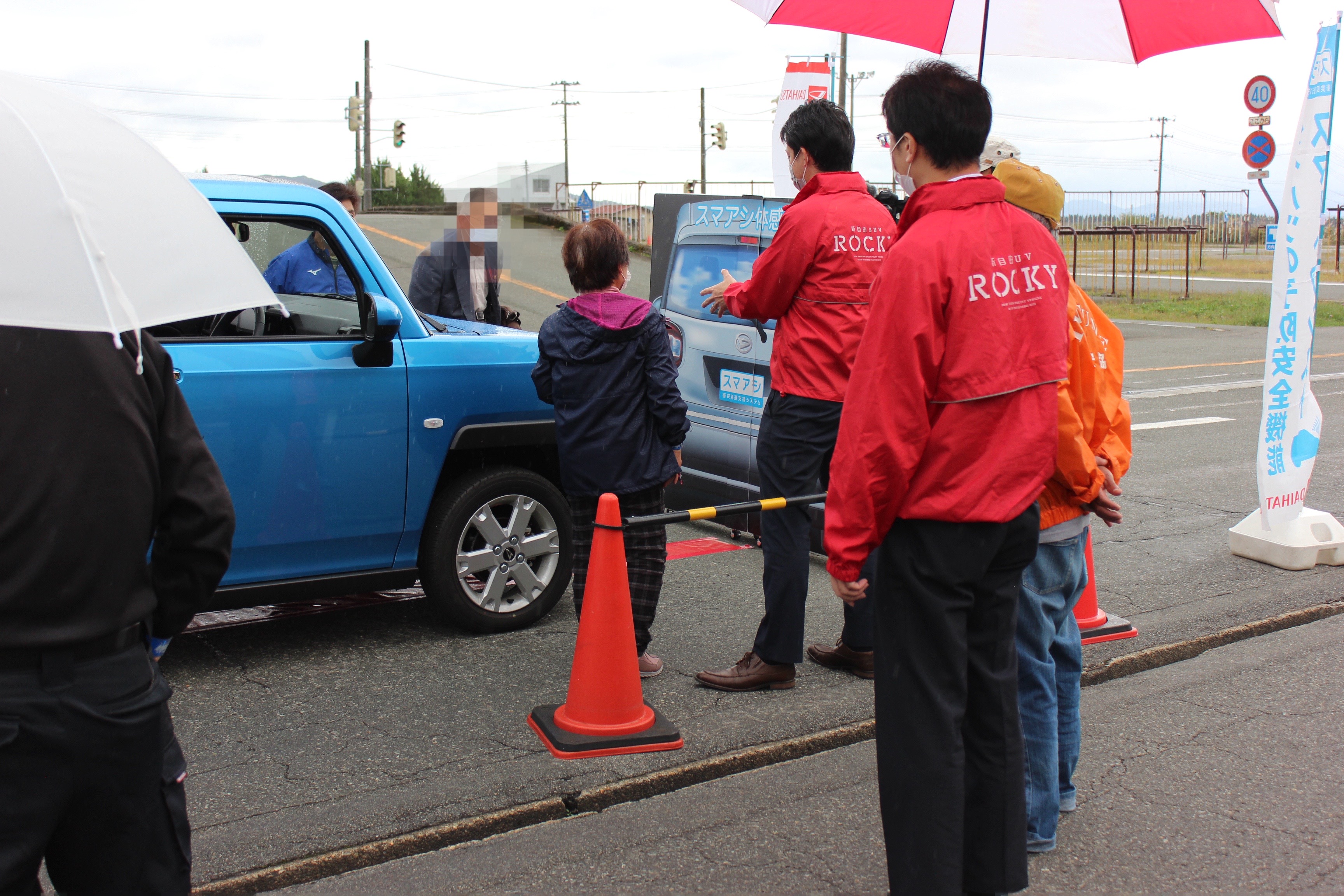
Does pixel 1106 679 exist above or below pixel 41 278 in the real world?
below

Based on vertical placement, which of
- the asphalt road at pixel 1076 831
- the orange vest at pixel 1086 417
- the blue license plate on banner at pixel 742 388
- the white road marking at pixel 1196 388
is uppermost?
the orange vest at pixel 1086 417

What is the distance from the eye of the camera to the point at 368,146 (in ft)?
161

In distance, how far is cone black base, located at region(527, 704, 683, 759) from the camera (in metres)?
3.79

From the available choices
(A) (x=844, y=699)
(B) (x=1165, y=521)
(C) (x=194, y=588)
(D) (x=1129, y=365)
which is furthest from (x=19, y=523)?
(D) (x=1129, y=365)

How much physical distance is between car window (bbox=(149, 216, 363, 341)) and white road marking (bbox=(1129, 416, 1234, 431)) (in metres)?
8.40

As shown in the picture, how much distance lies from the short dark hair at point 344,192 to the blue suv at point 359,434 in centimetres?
184

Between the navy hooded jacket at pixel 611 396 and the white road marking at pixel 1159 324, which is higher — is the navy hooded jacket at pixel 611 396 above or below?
above

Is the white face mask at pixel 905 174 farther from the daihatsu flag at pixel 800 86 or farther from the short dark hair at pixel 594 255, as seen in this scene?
the daihatsu flag at pixel 800 86

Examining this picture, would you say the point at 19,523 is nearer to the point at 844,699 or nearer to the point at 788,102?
the point at 844,699

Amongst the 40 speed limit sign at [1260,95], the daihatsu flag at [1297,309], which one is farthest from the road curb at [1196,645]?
the 40 speed limit sign at [1260,95]

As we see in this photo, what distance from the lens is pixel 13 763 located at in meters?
1.66

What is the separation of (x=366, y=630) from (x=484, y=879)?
7.33 ft

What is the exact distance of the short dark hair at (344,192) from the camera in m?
6.66

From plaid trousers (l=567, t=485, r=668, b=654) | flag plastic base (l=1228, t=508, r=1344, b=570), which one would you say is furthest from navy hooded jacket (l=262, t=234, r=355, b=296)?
flag plastic base (l=1228, t=508, r=1344, b=570)
